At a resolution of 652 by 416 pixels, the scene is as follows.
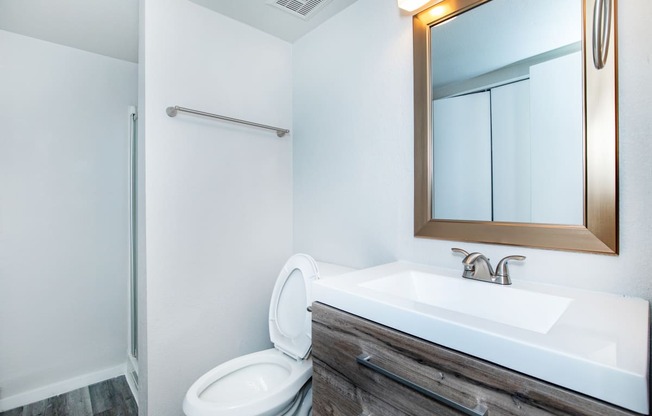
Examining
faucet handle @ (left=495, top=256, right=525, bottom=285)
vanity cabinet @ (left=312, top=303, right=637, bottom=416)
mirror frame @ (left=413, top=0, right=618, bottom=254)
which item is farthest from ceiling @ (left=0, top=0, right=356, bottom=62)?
vanity cabinet @ (left=312, top=303, right=637, bottom=416)

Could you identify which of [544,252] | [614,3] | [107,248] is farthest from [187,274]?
[614,3]

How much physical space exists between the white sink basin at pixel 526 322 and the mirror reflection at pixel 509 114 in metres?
0.26

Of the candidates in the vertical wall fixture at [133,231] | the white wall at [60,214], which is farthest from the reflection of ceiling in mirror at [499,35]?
the white wall at [60,214]

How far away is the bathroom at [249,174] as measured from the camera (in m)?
1.45

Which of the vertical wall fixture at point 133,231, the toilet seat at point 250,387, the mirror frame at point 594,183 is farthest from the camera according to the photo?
the vertical wall fixture at point 133,231

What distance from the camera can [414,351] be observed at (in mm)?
721

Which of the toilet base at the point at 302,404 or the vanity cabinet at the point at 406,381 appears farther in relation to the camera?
the toilet base at the point at 302,404

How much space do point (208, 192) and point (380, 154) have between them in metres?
0.93

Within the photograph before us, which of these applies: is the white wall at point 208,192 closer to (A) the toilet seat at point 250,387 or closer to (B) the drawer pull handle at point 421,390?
(A) the toilet seat at point 250,387

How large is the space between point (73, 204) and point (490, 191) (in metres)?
2.54

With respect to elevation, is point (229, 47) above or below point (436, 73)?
above

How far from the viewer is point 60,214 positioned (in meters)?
2.09

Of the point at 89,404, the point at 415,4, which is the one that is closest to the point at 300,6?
the point at 415,4

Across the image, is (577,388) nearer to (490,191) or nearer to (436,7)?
(490,191)
